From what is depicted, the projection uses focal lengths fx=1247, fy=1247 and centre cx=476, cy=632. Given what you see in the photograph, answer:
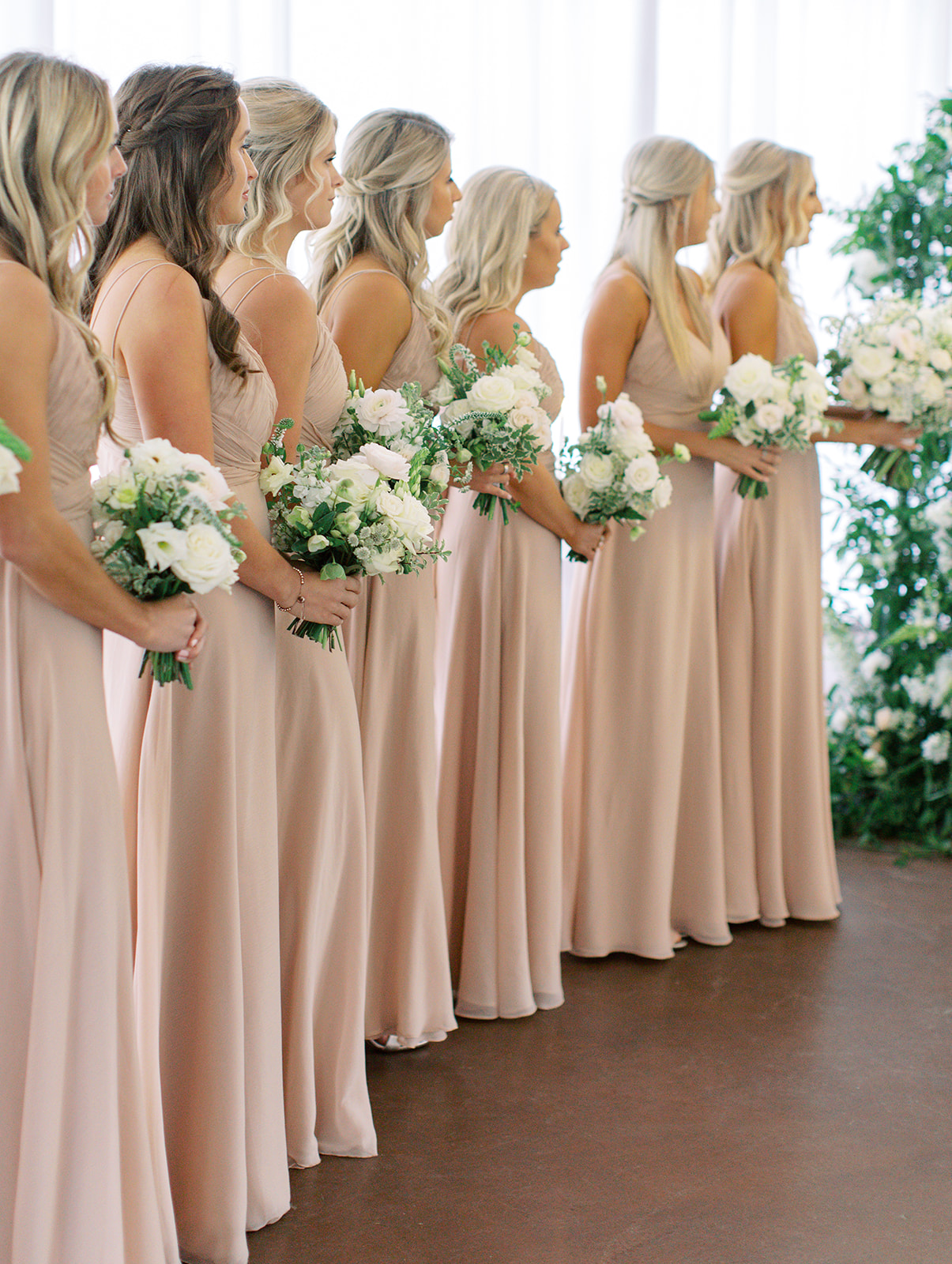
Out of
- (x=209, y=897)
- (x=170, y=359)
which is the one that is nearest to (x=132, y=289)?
(x=170, y=359)

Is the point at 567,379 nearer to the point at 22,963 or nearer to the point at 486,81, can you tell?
the point at 486,81

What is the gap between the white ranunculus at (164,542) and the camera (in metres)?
1.99

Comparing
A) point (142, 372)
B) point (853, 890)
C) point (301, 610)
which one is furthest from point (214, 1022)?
point (853, 890)

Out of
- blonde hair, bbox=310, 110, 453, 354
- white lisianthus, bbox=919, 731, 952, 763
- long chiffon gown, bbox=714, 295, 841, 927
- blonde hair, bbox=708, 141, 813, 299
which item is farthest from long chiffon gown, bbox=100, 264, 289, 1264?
white lisianthus, bbox=919, 731, 952, 763

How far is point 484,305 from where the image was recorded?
3.62 meters

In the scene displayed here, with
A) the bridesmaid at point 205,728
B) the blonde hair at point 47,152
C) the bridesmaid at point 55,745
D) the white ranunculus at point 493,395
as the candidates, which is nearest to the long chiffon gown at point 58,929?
the bridesmaid at point 55,745

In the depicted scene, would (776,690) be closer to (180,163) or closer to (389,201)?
(389,201)

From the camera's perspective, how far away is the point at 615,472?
3.78 m

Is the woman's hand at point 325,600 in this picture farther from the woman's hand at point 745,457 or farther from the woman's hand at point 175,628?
the woman's hand at point 745,457

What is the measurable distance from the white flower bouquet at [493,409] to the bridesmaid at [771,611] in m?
1.43

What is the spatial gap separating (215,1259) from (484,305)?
2.53 metres

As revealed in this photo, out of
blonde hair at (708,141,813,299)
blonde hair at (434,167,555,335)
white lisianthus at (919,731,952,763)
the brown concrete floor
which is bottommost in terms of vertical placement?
the brown concrete floor

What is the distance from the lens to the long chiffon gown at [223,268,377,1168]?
280 centimetres

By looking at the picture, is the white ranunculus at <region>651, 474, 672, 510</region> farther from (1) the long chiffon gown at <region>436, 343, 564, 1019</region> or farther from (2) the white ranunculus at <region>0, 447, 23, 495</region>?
(2) the white ranunculus at <region>0, 447, 23, 495</region>
